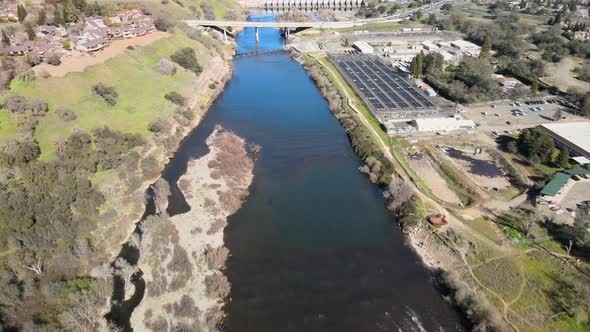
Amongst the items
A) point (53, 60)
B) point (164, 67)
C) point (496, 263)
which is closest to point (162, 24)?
point (164, 67)

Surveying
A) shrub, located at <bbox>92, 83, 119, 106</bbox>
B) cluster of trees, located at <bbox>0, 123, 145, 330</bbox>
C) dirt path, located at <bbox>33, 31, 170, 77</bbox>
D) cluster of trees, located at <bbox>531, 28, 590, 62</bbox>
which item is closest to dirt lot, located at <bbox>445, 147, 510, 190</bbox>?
cluster of trees, located at <bbox>0, 123, 145, 330</bbox>

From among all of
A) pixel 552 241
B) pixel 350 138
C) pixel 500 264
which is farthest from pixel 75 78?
pixel 552 241

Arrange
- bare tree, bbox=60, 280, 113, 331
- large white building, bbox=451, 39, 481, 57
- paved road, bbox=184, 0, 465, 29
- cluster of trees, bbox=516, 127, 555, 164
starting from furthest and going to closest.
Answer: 1. paved road, bbox=184, 0, 465, 29
2. large white building, bbox=451, 39, 481, 57
3. cluster of trees, bbox=516, 127, 555, 164
4. bare tree, bbox=60, 280, 113, 331

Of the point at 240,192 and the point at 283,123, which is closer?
the point at 240,192

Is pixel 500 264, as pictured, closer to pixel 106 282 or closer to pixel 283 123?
pixel 106 282

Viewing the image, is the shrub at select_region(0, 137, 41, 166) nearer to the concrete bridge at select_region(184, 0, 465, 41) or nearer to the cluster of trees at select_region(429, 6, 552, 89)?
the cluster of trees at select_region(429, 6, 552, 89)
